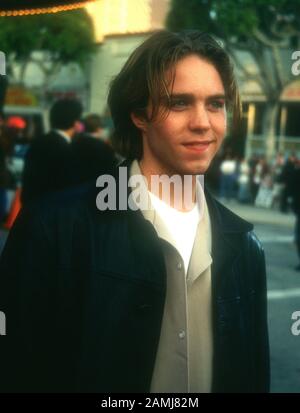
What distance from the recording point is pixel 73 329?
202cm

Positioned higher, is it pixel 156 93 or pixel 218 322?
pixel 156 93

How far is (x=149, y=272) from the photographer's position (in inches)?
80.7

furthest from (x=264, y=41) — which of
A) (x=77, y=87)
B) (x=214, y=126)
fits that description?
(x=214, y=126)

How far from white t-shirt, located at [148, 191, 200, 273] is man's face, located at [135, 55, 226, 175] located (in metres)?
0.10

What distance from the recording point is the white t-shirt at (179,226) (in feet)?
7.01

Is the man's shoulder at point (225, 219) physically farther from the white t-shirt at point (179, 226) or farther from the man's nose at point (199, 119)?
the man's nose at point (199, 119)

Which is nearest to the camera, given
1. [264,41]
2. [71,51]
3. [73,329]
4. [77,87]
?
[73,329]

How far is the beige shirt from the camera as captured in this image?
2074 mm

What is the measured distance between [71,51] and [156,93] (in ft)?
116

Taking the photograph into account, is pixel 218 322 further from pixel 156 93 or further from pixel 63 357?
Result: pixel 156 93

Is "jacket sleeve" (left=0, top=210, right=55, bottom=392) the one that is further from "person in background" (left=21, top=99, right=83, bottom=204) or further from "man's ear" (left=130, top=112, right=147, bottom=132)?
"person in background" (left=21, top=99, right=83, bottom=204)

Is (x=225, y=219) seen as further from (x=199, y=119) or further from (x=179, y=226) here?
(x=199, y=119)

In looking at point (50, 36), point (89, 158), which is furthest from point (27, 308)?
point (50, 36)

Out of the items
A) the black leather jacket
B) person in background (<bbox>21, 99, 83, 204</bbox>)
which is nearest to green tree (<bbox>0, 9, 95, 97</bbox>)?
person in background (<bbox>21, 99, 83, 204</bbox>)
